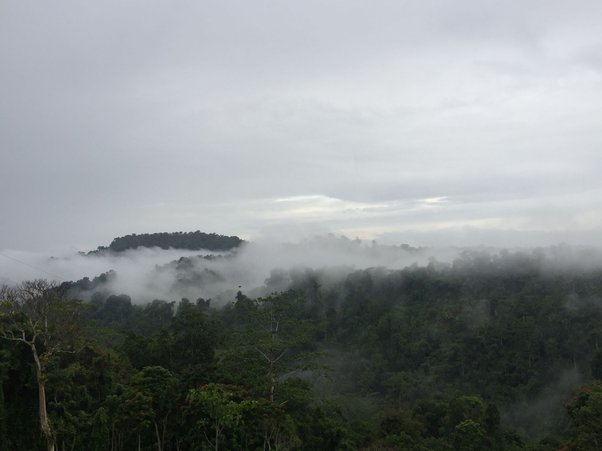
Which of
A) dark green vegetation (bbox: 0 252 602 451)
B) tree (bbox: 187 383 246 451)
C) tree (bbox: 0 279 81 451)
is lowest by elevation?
dark green vegetation (bbox: 0 252 602 451)

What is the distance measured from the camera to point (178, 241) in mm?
173875

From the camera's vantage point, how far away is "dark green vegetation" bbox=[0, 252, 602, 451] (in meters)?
21.5

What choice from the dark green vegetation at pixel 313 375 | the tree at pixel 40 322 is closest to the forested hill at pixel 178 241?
the dark green vegetation at pixel 313 375

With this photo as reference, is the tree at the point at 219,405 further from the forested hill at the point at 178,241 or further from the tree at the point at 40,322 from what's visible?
the forested hill at the point at 178,241

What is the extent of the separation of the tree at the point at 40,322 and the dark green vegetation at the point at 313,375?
73 millimetres

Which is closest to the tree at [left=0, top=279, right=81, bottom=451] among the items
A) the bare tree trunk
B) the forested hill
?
the bare tree trunk

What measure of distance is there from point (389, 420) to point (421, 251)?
96281mm

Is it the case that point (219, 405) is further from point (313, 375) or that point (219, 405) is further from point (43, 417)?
point (313, 375)

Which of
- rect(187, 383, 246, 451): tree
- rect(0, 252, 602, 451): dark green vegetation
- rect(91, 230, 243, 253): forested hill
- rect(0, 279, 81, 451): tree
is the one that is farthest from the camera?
rect(91, 230, 243, 253): forested hill

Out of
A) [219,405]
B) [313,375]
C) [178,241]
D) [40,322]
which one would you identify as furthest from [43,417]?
[178,241]

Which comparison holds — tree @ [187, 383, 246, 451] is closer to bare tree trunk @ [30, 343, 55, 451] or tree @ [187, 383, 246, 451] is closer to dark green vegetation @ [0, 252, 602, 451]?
dark green vegetation @ [0, 252, 602, 451]

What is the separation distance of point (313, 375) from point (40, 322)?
91.3ft

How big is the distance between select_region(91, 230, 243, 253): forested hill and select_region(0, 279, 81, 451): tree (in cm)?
14457

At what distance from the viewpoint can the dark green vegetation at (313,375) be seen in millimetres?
21453
